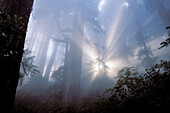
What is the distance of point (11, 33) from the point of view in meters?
1.89

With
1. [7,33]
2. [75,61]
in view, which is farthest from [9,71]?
[75,61]

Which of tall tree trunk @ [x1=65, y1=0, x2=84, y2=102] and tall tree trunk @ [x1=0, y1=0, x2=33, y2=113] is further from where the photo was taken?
tall tree trunk @ [x1=65, y1=0, x2=84, y2=102]

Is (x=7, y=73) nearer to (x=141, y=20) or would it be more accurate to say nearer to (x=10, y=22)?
(x=10, y=22)

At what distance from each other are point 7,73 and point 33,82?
1645 centimetres

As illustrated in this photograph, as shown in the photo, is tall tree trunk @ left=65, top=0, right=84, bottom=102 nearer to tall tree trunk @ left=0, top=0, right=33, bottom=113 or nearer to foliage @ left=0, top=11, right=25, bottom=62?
tall tree trunk @ left=0, top=0, right=33, bottom=113

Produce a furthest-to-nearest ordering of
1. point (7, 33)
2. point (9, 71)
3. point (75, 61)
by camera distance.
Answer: point (75, 61) < point (9, 71) < point (7, 33)

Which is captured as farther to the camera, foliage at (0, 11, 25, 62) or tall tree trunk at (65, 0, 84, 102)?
tall tree trunk at (65, 0, 84, 102)

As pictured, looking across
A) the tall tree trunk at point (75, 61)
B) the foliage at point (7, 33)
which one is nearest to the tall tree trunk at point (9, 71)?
the foliage at point (7, 33)

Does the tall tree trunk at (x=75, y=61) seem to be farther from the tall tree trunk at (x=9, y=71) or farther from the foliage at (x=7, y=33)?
the foliage at (x=7, y=33)

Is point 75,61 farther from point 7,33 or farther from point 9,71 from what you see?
point 7,33

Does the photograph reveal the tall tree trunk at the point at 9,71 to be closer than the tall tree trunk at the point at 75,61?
Yes

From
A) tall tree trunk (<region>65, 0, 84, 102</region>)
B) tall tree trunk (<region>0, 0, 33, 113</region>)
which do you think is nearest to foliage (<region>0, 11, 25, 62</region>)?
tall tree trunk (<region>0, 0, 33, 113</region>)

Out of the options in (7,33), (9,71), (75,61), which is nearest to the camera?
(7,33)

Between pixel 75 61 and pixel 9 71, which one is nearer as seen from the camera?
pixel 9 71
